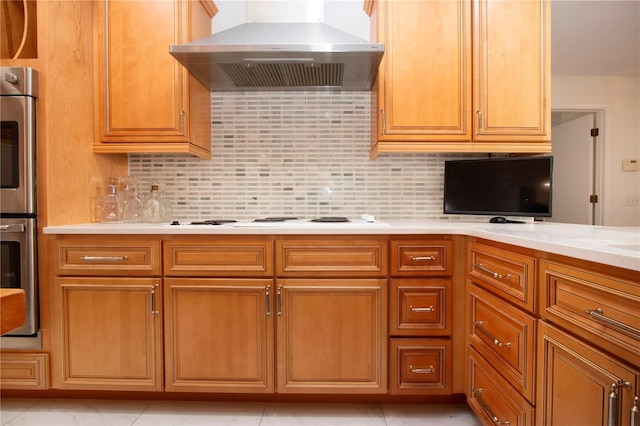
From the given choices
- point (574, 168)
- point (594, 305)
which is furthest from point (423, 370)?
point (574, 168)

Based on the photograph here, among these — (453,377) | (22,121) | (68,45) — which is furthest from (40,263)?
(453,377)

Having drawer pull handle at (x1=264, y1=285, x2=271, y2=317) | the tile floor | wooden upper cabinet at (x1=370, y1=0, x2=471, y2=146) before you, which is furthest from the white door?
drawer pull handle at (x1=264, y1=285, x2=271, y2=317)

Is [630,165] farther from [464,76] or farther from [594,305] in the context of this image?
[594,305]

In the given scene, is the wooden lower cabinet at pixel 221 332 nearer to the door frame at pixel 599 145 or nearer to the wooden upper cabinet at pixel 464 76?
the wooden upper cabinet at pixel 464 76

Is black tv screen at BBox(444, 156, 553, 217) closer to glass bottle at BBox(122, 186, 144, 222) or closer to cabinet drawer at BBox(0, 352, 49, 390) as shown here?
glass bottle at BBox(122, 186, 144, 222)

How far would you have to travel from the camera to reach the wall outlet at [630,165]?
3518mm

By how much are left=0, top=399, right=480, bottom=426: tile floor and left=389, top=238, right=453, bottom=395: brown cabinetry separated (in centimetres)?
13

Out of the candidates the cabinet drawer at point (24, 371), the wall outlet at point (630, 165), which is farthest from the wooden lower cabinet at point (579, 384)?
the wall outlet at point (630, 165)

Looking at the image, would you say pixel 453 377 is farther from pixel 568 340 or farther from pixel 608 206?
pixel 608 206

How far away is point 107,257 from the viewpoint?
1.58m

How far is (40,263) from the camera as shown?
1607mm

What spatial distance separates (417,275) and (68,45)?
2.14 metres

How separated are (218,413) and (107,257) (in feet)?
3.04

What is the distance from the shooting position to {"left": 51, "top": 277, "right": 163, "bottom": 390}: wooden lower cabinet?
158 centimetres
